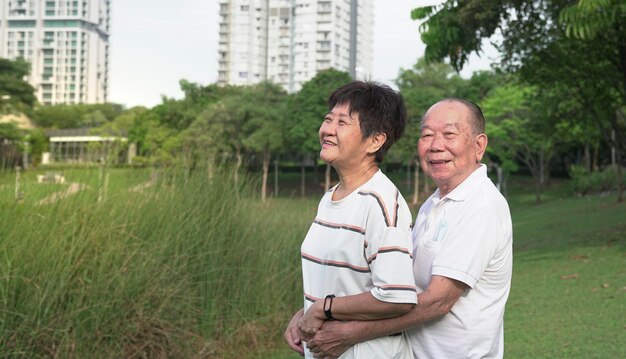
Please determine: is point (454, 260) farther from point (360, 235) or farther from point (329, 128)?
point (329, 128)

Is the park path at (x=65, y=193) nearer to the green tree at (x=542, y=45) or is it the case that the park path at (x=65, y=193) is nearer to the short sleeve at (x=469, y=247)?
the short sleeve at (x=469, y=247)

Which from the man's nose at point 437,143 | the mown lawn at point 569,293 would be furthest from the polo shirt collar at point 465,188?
the mown lawn at point 569,293

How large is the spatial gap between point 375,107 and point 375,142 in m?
0.09

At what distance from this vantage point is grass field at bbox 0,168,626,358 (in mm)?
4391

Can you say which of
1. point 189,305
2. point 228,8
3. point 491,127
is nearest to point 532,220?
point 491,127

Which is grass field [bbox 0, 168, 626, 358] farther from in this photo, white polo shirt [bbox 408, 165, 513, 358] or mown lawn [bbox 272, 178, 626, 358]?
white polo shirt [bbox 408, 165, 513, 358]

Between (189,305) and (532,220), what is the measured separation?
15.3 m

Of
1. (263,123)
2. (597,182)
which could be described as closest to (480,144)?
(597,182)

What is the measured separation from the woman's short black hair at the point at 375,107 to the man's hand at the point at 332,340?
0.44 meters

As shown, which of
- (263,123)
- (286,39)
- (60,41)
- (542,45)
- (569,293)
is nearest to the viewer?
(569,293)

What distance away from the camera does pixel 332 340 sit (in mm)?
2023

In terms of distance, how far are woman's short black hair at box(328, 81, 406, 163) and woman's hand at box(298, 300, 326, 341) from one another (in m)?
0.42

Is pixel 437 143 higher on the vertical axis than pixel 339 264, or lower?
higher

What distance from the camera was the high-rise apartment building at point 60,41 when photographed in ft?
443
